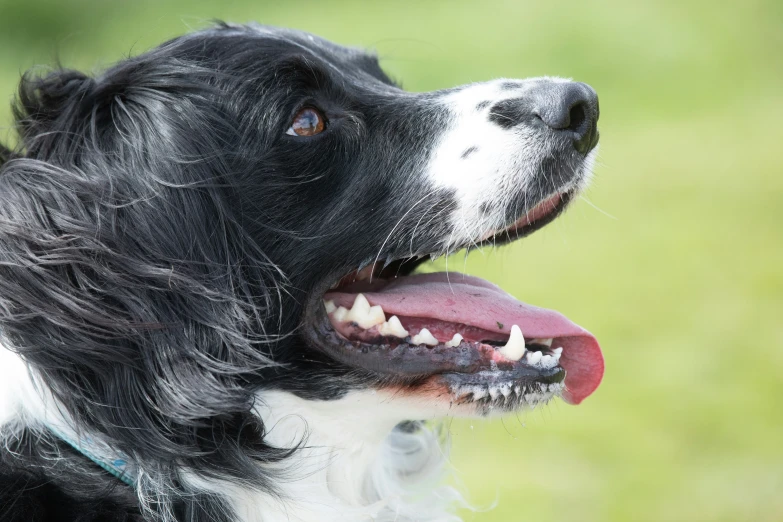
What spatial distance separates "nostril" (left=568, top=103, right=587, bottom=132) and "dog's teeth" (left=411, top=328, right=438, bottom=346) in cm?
76

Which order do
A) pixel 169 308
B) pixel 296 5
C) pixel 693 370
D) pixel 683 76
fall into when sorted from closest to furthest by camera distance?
pixel 169 308, pixel 693 370, pixel 683 76, pixel 296 5

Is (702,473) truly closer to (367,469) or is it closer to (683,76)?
(367,469)

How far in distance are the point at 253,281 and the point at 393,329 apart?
433 mm

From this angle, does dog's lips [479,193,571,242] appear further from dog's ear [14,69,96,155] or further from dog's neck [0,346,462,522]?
dog's ear [14,69,96,155]

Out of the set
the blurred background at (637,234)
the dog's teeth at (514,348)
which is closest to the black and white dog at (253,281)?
the dog's teeth at (514,348)

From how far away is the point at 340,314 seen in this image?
2.64 m

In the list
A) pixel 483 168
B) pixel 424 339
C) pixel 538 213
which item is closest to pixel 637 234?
pixel 538 213

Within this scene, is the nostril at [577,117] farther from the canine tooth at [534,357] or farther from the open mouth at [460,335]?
the canine tooth at [534,357]

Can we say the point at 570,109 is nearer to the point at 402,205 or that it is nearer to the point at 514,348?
the point at 402,205

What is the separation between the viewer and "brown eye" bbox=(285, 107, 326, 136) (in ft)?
8.55

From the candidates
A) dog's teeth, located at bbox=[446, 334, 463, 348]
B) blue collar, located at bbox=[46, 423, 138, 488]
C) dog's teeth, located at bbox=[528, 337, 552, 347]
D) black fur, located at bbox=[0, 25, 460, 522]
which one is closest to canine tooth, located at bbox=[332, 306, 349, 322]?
black fur, located at bbox=[0, 25, 460, 522]

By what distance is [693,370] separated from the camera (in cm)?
562

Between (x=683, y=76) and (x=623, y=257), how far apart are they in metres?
3.69

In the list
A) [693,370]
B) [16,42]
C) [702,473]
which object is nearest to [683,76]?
[693,370]
